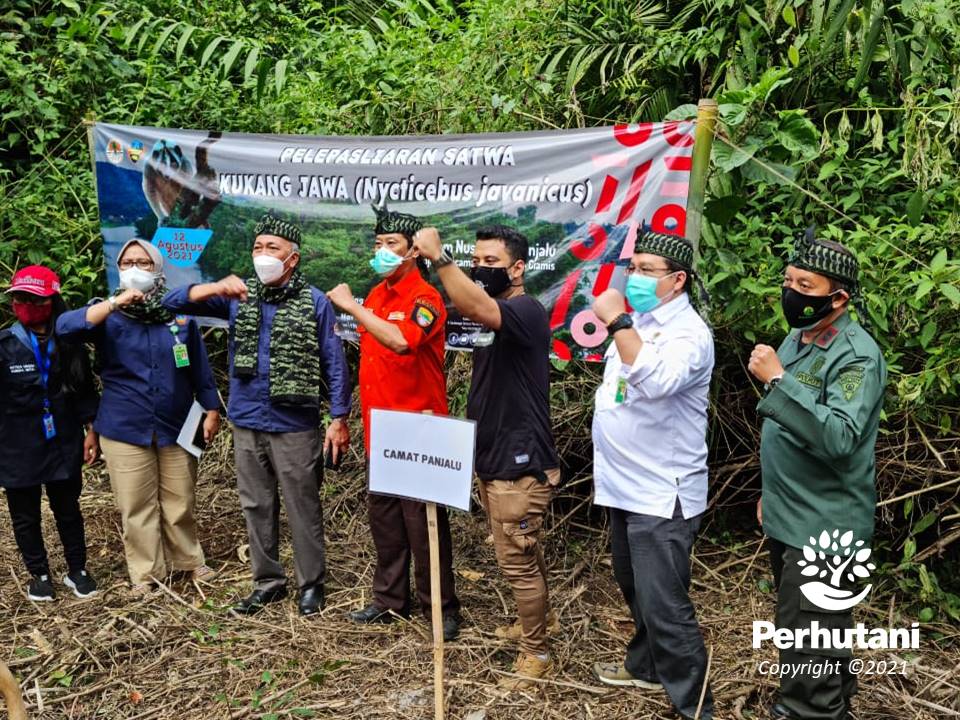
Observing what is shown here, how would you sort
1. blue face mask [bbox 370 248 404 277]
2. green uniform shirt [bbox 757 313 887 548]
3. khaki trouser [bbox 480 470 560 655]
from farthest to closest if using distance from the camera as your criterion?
1. blue face mask [bbox 370 248 404 277]
2. khaki trouser [bbox 480 470 560 655]
3. green uniform shirt [bbox 757 313 887 548]

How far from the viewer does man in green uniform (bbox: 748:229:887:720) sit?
2.88 m

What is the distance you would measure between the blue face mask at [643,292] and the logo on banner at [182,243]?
3205 mm

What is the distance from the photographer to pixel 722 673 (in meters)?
3.58

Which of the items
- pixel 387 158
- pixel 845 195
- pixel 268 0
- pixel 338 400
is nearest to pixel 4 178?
pixel 268 0

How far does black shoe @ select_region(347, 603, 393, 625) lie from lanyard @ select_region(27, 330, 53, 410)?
73.6 inches

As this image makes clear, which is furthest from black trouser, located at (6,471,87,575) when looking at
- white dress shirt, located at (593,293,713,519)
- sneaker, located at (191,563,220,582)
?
white dress shirt, located at (593,293,713,519)

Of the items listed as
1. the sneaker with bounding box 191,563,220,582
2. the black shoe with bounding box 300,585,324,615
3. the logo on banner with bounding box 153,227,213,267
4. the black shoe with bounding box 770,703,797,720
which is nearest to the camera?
the black shoe with bounding box 770,703,797,720

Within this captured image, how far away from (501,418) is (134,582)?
7.38ft

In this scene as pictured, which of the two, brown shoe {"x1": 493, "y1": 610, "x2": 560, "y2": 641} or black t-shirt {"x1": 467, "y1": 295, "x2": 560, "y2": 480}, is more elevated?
black t-shirt {"x1": 467, "y1": 295, "x2": 560, "y2": 480}

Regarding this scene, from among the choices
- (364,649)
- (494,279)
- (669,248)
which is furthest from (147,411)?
(669,248)

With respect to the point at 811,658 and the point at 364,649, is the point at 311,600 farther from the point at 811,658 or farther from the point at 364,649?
the point at 811,658

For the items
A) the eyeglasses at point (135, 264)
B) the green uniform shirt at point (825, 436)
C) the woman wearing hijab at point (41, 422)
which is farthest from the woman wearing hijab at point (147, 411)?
the green uniform shirt at point (825, 436)

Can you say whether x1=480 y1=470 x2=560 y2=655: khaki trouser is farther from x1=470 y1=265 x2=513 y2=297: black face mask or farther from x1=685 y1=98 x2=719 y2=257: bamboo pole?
x1=685 y1=98 x2=719 y2=257: bamboo pole
